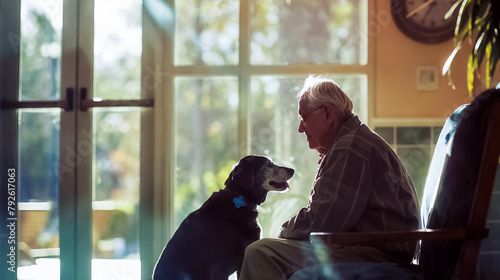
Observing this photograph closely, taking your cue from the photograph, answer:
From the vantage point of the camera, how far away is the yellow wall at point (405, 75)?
316 cm

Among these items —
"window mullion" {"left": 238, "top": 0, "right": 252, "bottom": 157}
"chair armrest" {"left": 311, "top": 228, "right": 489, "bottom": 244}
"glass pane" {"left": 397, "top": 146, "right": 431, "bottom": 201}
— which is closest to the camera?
"chair armrest" {"left": 311, "top": 228, "right": 489, "bottom": 244}

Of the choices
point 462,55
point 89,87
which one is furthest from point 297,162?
point 89,87

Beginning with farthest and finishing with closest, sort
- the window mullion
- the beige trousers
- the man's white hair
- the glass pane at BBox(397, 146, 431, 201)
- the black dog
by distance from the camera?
the window mullion < the glass pane at BBox(397, 146, 431, 201) < the black dog < the man's white hair < the beige trousers

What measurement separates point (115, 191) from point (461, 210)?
7.38ft

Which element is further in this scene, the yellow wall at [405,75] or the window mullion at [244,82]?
the window mullion at [244,82]

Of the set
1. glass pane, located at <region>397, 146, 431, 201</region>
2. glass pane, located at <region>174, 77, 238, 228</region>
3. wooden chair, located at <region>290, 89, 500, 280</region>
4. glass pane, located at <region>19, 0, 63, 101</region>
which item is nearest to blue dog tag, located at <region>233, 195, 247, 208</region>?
wooden chair, located at <region>290, 89, 500, 280</region>

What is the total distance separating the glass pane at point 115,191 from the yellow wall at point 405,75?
1.44m

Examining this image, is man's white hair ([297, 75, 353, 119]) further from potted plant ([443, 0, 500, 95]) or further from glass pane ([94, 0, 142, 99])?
glass pane ([94, 0, 142, 99])

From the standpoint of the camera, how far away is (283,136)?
11.0ft

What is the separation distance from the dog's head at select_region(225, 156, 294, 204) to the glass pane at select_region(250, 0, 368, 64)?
1.05 meters

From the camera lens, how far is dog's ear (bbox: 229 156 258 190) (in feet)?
7.57

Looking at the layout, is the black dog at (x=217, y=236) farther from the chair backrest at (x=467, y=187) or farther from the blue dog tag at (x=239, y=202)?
the chair backrest at (x=467, y=187)

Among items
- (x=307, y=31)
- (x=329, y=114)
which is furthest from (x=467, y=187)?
(x=307, y=31)

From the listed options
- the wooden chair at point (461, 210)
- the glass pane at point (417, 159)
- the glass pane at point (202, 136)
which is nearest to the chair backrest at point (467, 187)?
the wooden chair at point (461, 210)
